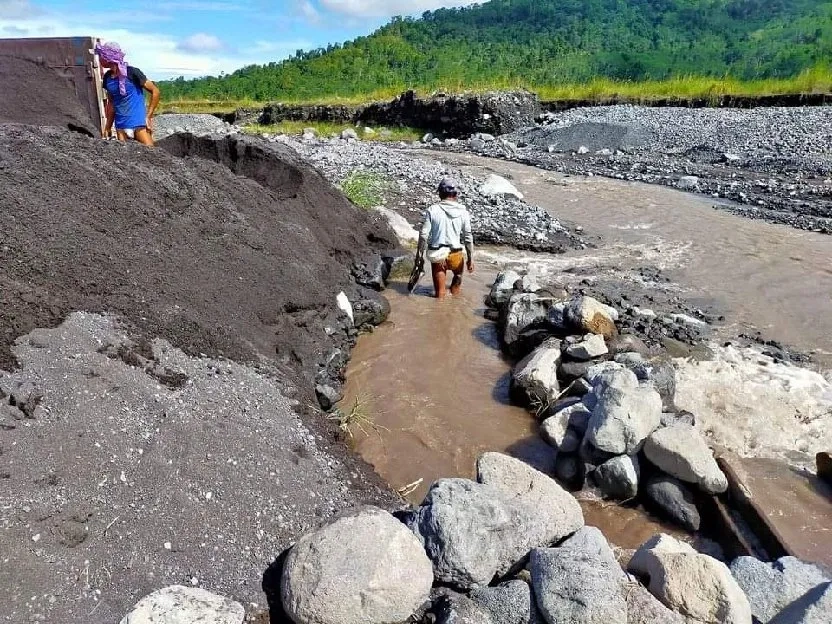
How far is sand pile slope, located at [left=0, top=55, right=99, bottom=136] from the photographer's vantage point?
693 cm

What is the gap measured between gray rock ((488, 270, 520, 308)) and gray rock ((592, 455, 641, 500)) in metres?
3.13

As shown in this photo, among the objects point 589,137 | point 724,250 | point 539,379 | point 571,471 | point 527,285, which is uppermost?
point 589,137

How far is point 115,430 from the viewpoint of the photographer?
295 cm

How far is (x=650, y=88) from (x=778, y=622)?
2532 cm

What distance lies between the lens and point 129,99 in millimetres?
6918

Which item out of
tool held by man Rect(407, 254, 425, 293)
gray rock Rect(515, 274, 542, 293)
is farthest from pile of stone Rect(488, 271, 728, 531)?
tool held by man Rect(407, 254, 425, 293)

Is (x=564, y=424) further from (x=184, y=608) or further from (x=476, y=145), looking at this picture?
(x=476, y=145)

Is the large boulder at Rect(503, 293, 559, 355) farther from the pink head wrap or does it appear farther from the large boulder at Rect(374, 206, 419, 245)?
the pink head wrap

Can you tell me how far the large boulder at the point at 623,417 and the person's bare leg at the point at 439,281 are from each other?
3343 mm

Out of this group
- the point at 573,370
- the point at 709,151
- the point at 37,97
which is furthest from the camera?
the point at 709,151

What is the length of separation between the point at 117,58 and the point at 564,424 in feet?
20.8

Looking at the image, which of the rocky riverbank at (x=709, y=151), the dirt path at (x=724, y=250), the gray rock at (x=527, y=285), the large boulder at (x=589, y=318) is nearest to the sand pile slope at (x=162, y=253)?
the gray rock at (x=527, y=285)

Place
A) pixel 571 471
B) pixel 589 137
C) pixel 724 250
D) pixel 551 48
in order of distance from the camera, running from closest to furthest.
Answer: pixel 571 471 < pixel 724 250 < pixel 589 137 < pixel 551 48

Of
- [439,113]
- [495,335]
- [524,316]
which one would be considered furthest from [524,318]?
[439,113]
